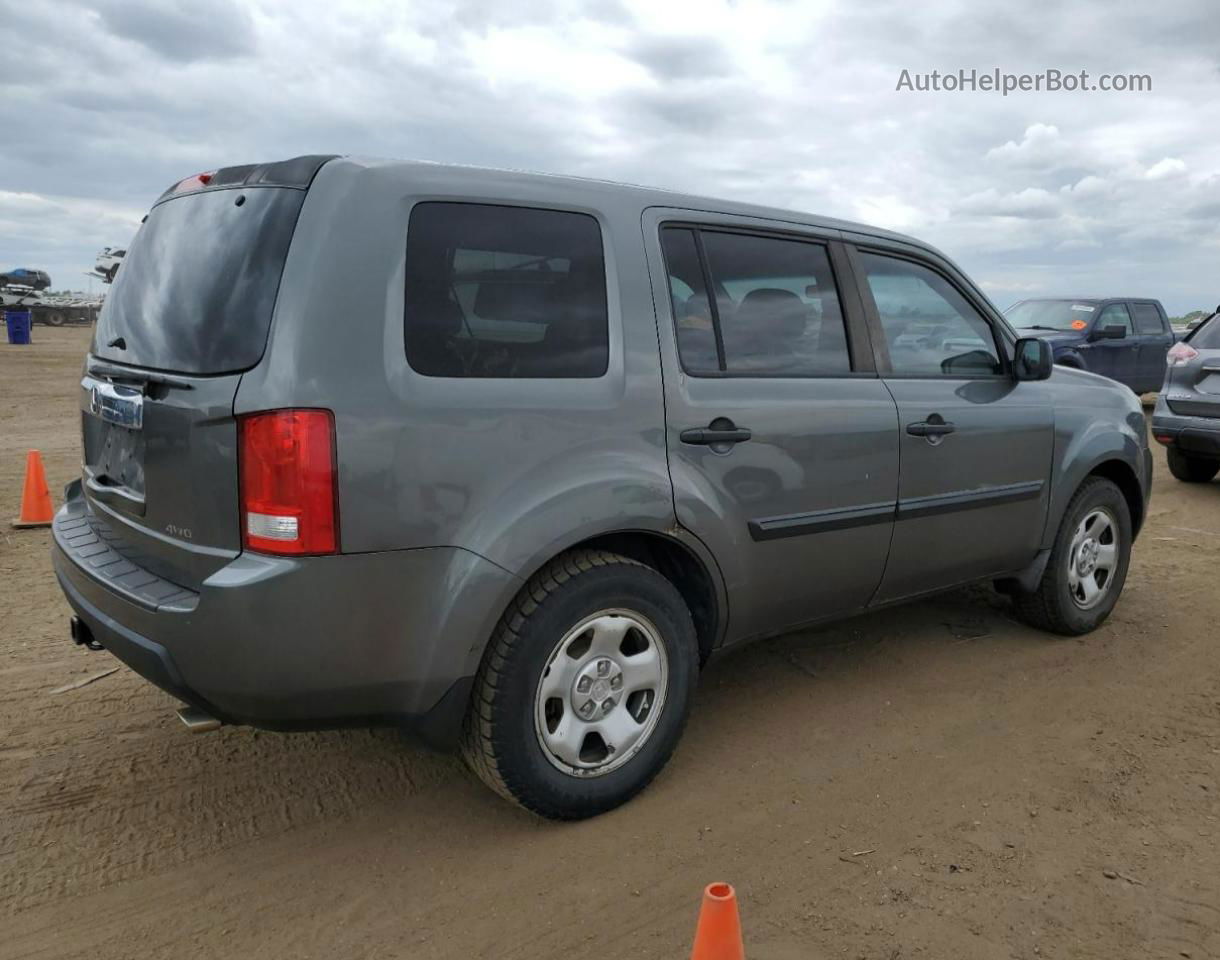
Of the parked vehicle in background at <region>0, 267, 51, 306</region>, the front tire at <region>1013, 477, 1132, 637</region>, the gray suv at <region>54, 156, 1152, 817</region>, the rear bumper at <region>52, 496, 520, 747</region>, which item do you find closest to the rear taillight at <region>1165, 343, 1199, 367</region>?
the front tire at <region>1013, 477, 1132, 637</region>

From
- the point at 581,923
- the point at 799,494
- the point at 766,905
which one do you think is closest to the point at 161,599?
the point at 581,923

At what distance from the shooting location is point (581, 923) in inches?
103

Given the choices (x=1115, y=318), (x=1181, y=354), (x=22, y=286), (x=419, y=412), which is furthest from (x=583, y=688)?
(x=22, y=286)

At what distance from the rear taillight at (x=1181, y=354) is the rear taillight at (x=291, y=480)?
28.7ft

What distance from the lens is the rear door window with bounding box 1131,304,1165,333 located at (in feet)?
50.0

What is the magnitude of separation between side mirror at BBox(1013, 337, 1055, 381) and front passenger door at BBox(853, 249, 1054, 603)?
0.06 meters

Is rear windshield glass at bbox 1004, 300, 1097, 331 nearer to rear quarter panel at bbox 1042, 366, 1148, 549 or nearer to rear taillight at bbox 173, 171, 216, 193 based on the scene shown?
rear quarter panel at bbox 1042, 366, 1148, 549

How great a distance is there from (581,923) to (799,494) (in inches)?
62.1

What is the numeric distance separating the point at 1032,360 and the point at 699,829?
8.32 ft

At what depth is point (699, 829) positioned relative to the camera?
120 inches

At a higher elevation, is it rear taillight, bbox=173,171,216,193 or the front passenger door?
rear taillight, bbox=173,171,216,193

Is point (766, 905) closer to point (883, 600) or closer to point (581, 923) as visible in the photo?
point (581, 923)

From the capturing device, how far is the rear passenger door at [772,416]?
3229 mm

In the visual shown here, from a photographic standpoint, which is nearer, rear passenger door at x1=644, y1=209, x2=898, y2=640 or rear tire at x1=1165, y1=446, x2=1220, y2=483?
rear passenger door at x1=644, y1=209, x2=898, y2=640
